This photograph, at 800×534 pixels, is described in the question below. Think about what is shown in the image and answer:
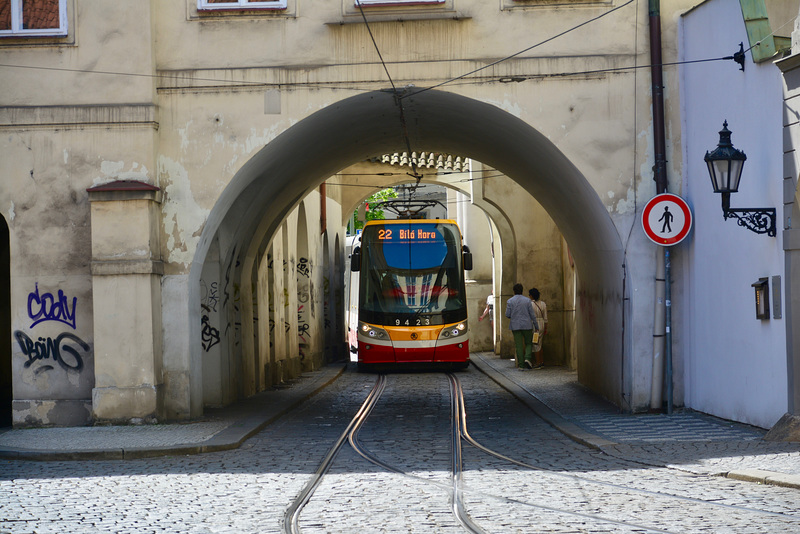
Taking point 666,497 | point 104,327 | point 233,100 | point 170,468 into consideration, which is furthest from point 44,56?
point 666,497

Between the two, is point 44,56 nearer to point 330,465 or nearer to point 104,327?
point 104,327

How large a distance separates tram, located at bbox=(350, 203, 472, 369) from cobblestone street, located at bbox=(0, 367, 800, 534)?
1052cm

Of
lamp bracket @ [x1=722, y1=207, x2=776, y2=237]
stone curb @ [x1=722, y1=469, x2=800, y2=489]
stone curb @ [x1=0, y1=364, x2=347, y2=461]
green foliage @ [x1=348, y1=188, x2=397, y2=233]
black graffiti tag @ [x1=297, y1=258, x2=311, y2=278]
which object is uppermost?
green foliage @ [x1=348, y1=188, x2=397, y2=233]

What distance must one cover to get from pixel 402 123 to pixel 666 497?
9.60 metres

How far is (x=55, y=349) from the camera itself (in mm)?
13586

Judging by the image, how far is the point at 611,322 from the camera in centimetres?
1479

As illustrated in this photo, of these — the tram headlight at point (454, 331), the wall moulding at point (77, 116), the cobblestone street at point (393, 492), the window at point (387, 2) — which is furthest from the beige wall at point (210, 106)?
the tram headlight at point (454, 331)

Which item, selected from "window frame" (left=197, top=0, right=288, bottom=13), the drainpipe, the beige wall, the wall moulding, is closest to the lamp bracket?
the drainpipe

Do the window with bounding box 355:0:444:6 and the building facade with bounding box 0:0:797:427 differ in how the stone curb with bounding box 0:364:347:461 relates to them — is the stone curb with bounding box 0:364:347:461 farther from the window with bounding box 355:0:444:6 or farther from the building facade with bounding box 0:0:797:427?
the window with bounding box 355:0:444:6

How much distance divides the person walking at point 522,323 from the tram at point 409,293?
4.22 ft

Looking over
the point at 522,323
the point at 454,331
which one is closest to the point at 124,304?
the point at 522,323

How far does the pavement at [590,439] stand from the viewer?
30.2ft

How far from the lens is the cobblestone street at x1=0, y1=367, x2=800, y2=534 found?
276 inches

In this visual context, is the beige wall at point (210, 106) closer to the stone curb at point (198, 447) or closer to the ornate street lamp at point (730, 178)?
the stone curb at point (198, 447)
